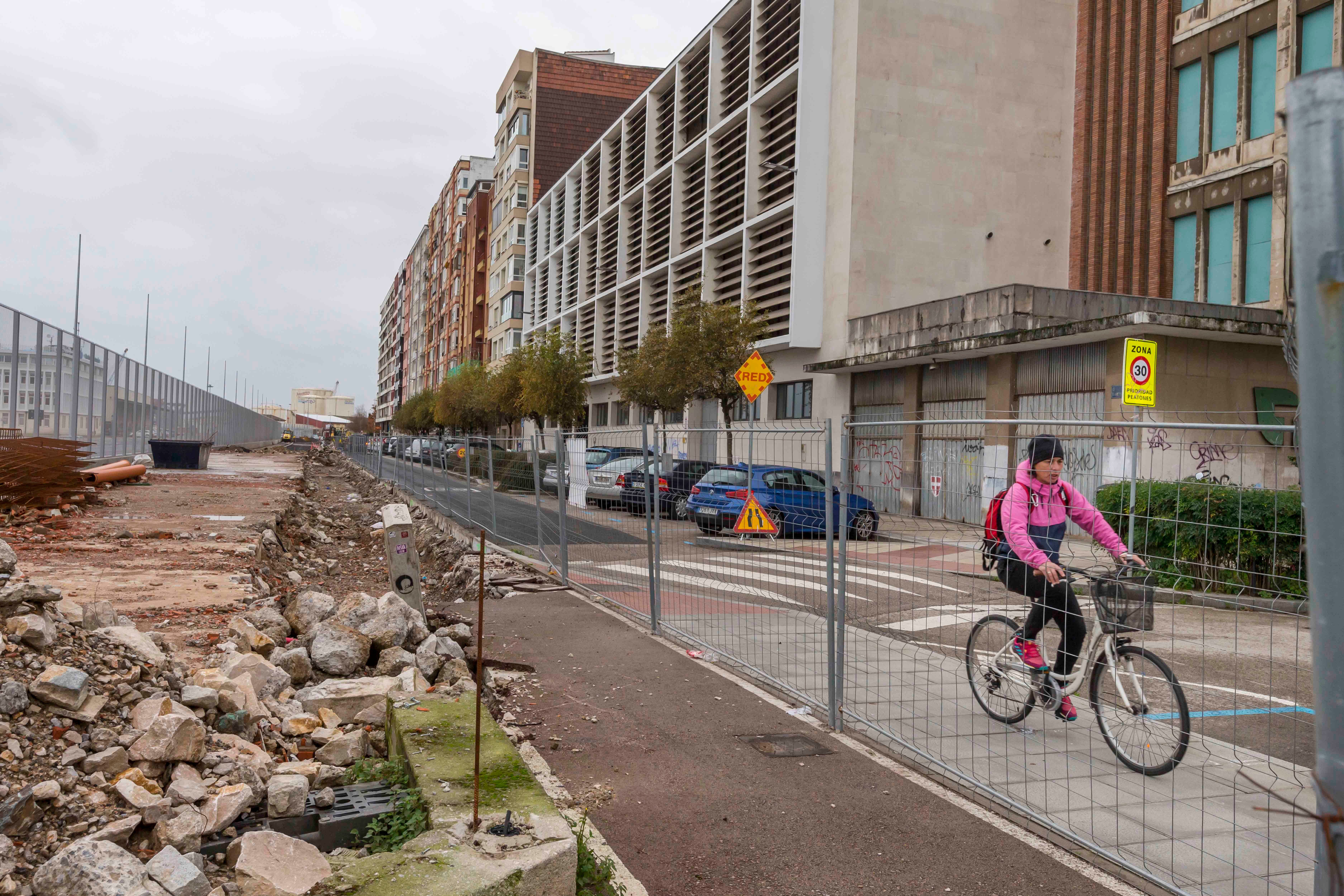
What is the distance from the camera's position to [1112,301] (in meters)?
21.2

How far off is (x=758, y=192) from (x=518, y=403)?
750 inches

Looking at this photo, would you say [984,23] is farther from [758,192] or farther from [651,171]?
[651,171]

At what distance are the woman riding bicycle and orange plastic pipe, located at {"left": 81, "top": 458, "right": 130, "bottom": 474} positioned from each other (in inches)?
652

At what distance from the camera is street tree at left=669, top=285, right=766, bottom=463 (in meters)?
26.9

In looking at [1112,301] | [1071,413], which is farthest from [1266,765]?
[1112,301]

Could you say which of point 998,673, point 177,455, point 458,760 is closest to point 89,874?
point 458,760

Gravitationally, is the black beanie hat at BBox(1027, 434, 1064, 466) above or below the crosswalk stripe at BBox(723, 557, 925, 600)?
above

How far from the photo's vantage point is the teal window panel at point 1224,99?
23.7 m

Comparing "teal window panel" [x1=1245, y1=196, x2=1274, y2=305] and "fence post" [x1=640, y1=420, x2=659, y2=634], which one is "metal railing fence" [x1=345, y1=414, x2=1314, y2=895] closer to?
"fence post" [x1=640, y1=420, x2=659, y2=634]

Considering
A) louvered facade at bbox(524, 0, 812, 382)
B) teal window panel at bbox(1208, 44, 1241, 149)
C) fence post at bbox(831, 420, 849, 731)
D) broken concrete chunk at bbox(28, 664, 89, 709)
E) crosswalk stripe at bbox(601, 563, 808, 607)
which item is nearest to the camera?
broken concrete chunk at bbox(28, 664, 89, 709)

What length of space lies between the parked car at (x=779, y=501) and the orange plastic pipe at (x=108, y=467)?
44.2ft

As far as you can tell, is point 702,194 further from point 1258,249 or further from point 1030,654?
point 1030,654

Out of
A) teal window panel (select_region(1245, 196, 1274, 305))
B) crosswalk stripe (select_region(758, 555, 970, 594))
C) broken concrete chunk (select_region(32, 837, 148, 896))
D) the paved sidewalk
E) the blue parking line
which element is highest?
teal window panel (select_region(1245, 196, 1274, 305))

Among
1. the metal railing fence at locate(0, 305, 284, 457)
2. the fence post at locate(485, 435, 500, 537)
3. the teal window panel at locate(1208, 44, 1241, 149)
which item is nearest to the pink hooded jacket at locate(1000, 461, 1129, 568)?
the fence post at locate(485, 435, 500, 537)
